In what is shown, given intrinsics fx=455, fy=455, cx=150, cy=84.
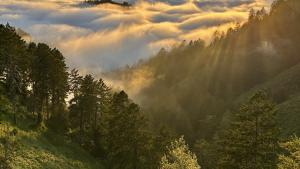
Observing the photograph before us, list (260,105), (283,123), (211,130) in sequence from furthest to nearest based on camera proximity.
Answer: (211,130)
(283,123)
(260,105)

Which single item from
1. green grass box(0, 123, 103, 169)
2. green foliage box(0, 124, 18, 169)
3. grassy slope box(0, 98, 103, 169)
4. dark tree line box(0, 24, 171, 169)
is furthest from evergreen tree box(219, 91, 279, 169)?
dark tree line box(0, 24, 171, 169)

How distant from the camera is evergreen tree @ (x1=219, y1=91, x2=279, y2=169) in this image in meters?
45.5

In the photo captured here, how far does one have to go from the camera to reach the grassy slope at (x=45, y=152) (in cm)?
6093

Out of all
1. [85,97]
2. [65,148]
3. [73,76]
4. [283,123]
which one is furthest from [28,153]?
[283,123]

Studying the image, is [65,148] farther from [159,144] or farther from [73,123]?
[73,123]

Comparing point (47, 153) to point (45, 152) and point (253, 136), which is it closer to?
point (45, 152)

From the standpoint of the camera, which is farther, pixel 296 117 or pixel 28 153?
pixel 296 117

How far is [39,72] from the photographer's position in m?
84.6

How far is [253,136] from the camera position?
45781mm

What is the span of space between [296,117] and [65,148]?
2840 inches

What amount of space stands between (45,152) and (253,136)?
35094mm

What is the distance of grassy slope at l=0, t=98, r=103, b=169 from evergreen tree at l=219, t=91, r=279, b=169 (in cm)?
2653

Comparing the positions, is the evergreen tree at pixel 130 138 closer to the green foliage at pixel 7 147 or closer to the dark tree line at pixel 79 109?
the dark tree line at pixel 79 109

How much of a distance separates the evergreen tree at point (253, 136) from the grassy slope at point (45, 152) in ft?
87.1
